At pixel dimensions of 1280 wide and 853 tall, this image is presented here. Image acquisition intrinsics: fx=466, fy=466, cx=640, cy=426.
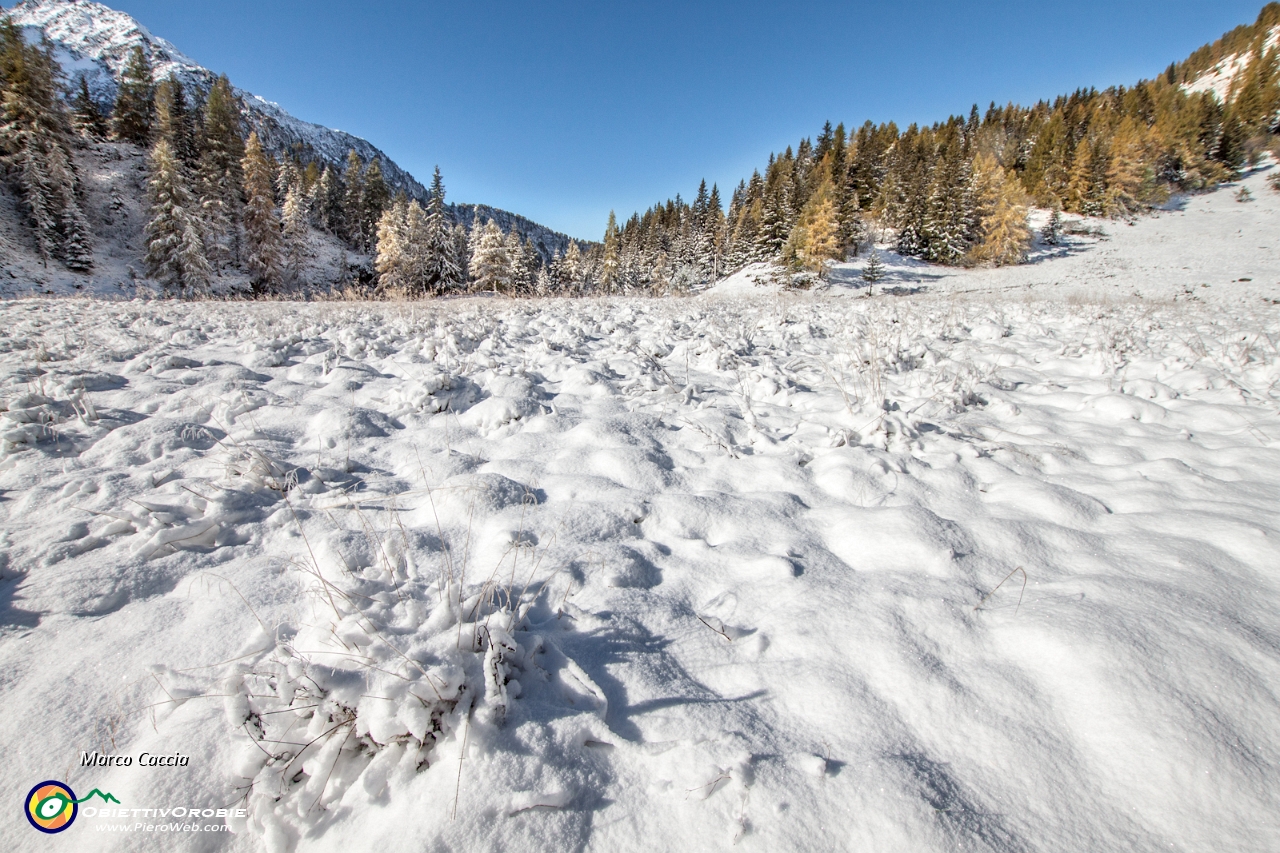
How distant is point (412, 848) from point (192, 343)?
694cm

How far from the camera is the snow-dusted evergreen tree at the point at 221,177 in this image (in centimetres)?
2964

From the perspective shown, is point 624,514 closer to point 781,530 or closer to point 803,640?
point 781,530

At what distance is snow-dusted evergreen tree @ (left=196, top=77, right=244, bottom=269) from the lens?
29.6 meters

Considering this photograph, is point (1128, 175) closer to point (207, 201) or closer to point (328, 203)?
point (207, 201)

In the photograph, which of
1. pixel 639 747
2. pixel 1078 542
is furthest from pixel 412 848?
pixel 1078 542

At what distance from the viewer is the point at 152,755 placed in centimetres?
129

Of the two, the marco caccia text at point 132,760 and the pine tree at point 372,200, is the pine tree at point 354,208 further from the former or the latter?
the marco caccia text at point 132,760

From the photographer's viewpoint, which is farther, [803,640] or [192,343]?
[192,343]

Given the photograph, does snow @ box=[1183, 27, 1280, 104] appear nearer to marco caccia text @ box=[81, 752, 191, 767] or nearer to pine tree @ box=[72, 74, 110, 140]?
marco caccia text @ box=[81, 752, 191, 767]

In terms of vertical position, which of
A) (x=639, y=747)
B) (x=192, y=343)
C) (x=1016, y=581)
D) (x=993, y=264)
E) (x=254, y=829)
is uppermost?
(x=993, y=264)

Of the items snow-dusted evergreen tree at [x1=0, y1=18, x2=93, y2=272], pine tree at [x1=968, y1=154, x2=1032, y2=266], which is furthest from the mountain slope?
snow-dusted evergreen tree at [x1=0, y1=18, x2=93, y2=272]

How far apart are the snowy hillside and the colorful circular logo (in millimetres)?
143096

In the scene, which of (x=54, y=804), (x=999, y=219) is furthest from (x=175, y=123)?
(x=999, y=219)

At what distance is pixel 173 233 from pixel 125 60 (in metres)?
207
